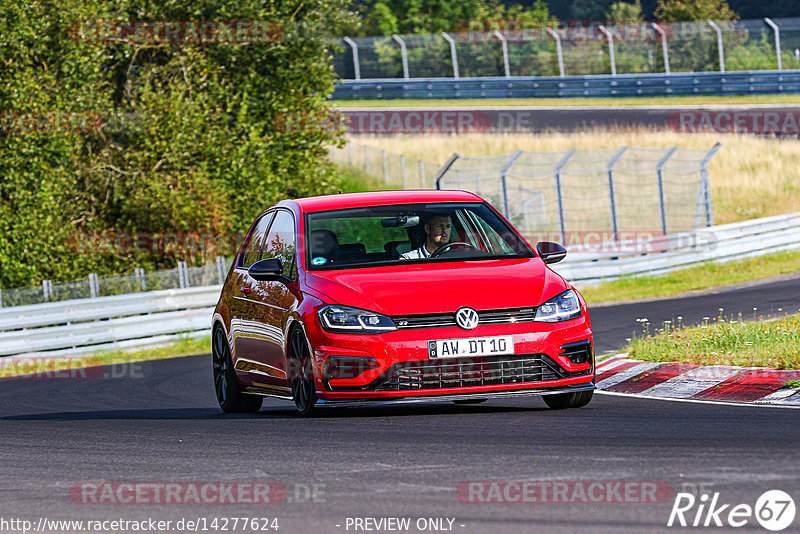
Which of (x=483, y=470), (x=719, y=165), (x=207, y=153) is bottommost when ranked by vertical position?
(x=719, y=165)

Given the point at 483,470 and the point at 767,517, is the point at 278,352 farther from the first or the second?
the point at 767,517

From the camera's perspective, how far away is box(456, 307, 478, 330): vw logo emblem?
852 centimetres

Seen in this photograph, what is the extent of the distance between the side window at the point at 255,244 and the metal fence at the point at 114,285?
35.7 feet

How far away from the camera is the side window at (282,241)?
9.84m

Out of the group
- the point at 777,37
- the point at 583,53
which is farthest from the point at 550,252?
the point at 583,53

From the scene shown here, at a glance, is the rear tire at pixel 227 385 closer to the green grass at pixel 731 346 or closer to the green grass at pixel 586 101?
the green grass at pixel 731 346

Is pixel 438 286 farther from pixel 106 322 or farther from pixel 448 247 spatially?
pixel 106 322

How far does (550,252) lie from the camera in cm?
973

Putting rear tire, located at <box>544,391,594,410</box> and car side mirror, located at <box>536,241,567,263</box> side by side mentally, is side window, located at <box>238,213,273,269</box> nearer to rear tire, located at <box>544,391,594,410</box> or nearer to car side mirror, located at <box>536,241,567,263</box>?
car side mirror, located at <box>536,241,567,263</box>

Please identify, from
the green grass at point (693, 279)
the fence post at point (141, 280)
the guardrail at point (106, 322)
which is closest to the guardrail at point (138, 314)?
the guardrail at point (106, 322)

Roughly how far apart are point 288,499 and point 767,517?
6.99 feet

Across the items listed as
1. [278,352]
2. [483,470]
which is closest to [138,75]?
[278,352]

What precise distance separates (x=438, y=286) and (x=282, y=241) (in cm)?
190

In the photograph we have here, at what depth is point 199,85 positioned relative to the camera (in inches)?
1184
